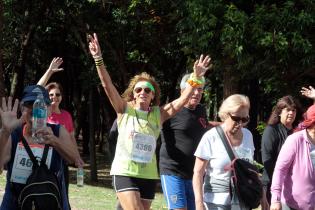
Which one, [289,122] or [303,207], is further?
[289,122]

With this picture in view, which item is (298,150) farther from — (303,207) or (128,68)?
(128,68)

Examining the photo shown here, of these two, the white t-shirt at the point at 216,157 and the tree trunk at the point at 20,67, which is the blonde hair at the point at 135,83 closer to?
the white t-shirt at the point at 216,157

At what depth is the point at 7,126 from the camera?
4395 millimetres

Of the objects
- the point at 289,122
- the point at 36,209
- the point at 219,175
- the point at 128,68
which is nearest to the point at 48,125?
the point at 36,209

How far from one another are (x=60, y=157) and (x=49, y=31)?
2107cm

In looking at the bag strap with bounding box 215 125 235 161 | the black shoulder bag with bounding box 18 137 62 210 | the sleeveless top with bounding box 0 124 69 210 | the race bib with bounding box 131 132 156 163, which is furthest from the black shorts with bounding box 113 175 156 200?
the black shoulder bag with bounding box 18 137 62 210

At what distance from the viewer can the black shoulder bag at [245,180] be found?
18.2 feet

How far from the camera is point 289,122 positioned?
7586 millimetres

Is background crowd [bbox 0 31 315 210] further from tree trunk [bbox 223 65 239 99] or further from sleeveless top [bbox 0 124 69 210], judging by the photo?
tree trunk [bbox 223 65 239 99]

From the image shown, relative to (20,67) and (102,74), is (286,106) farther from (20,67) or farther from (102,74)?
(20,67)

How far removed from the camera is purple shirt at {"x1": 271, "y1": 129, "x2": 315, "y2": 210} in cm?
569

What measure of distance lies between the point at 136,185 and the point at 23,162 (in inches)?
73.9

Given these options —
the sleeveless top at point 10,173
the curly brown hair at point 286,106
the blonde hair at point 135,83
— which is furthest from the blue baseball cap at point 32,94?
the curly brown hair at point 286,106

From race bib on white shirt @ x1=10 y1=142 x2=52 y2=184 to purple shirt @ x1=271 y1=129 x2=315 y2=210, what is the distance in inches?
81.2
